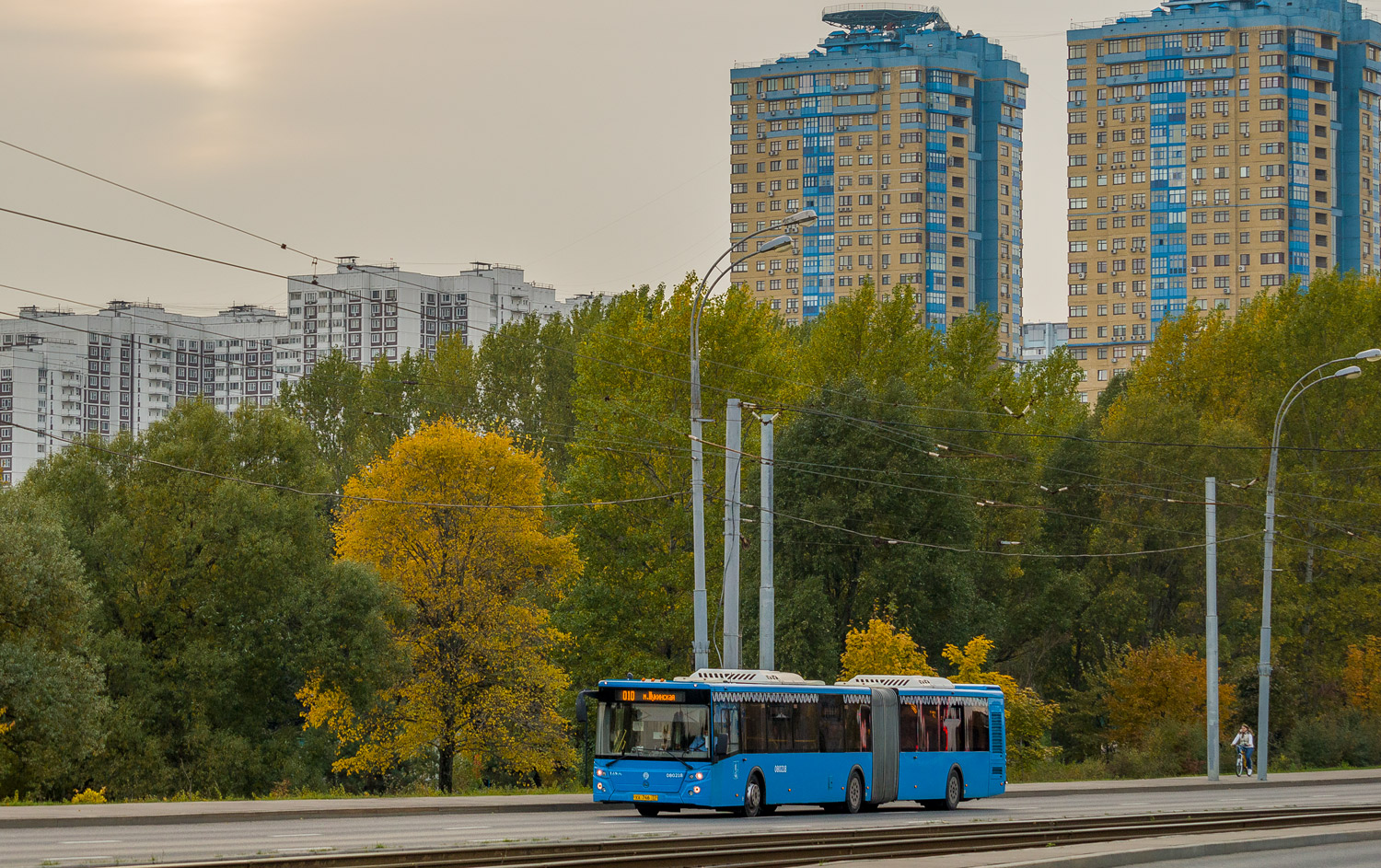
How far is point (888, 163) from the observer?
168750 millimetres

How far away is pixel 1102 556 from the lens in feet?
223

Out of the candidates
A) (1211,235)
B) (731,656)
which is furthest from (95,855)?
(1211,235)

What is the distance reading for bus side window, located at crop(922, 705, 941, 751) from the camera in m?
33.4

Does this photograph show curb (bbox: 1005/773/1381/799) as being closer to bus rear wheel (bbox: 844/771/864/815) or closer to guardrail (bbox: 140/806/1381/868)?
bus rear wheel (bbox: 844/771/864/815)

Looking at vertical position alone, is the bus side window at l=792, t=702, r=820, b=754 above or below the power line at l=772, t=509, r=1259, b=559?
below

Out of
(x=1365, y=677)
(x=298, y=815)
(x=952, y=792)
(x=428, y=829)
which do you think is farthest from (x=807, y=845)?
(x=1365, y=677)

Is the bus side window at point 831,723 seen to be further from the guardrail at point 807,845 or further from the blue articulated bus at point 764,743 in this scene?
the guardrail at point 807,845

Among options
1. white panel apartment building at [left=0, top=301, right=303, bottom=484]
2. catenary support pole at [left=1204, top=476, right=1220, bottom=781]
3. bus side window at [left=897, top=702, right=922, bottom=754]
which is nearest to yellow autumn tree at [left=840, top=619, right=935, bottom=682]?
catenary support pole at [left=1204, top=476, right=1220, bottom=781]

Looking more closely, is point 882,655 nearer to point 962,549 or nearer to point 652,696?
point 962,549

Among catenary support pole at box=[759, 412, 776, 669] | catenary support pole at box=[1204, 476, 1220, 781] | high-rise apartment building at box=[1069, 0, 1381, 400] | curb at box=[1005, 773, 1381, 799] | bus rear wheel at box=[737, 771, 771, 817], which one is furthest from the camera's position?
high-rise apartment building at box=[1069, 0, 1381, 400]

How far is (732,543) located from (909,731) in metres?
5.24

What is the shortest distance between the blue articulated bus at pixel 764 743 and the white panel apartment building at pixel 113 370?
159360 mm

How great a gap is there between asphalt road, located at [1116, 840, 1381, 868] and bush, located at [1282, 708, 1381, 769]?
38.4 m

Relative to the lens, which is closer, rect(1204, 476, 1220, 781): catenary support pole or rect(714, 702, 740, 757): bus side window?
rect(714, 702, 740, 757): bus side window
